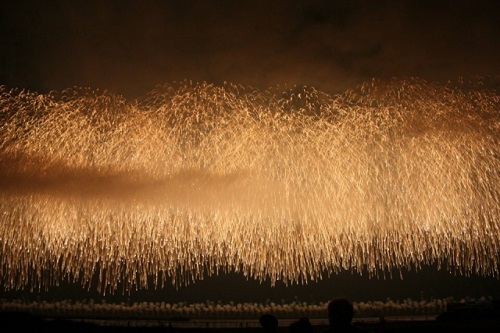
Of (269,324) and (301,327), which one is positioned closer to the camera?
(301,327)

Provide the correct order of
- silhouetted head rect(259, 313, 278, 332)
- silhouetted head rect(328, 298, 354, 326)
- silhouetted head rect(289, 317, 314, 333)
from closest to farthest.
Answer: silhouetted head rect(328, 298, 354, 326) < silhouetted head rect(289, 317, 314, 333) < silhouetted head rect(259, 313, 278, 332)

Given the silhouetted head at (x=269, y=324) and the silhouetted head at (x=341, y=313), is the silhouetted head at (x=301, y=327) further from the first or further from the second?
the silhouetted head at (x=341, y=313)

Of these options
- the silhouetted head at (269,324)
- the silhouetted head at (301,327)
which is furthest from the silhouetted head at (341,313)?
the silhouetted head at (269,324)

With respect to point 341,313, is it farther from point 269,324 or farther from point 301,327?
point 269,324

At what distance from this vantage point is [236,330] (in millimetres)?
34469

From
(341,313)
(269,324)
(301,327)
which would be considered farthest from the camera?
(269,324)

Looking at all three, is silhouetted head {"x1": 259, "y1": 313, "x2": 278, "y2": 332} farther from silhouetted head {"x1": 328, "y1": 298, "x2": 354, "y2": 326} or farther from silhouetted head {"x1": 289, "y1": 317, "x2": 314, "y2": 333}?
silhouetted head {"x1": 328, "y1": 298, "x2": 354, "y2": 326}

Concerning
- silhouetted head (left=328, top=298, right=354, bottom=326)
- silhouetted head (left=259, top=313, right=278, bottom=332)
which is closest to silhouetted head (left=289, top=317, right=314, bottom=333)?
silhouetted head (left=259, top=313, right=278, bottom=332)

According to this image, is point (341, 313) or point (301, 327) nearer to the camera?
point (341, 313)

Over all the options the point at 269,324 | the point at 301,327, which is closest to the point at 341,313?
the point at 301,327

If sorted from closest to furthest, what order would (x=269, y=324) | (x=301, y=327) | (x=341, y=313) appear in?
(x=341, y=313) < (x=301, y=327) < (x=269, y=324)

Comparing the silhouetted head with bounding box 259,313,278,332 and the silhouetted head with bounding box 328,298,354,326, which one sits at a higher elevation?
the silhouetted head with bounding box 328,298,354,326

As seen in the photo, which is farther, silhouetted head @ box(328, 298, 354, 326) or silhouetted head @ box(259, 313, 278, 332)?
silhouetted head @ box(259, 313, 278, 332)

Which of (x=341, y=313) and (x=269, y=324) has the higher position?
(x=341, y=313)
